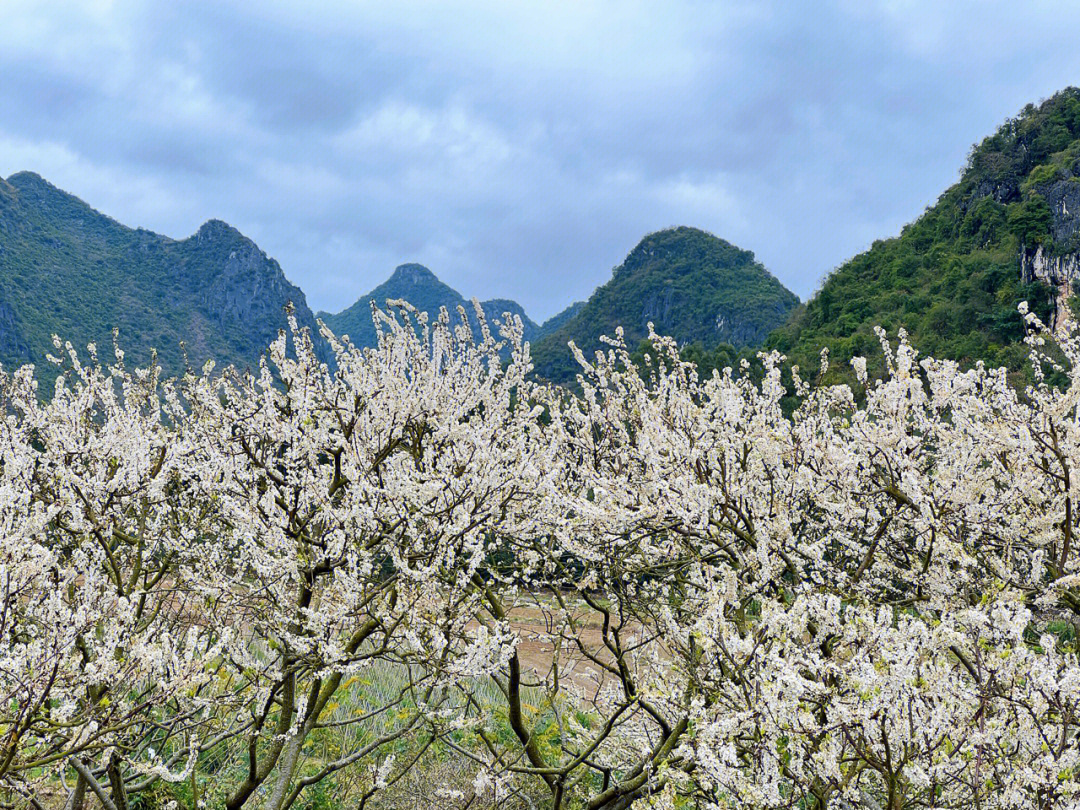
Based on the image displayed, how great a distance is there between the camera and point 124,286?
352 ft

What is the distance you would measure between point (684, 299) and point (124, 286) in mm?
86989

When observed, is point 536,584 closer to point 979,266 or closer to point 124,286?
point 979,266

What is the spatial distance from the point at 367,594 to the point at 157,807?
410 centimetres

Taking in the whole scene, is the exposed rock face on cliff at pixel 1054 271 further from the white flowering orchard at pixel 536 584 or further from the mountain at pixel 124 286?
the mountain at pixel 124 286

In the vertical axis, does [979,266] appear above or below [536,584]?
above

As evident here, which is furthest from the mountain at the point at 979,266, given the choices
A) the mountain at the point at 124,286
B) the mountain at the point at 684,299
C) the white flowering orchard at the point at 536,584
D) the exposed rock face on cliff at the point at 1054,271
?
the mountain at the point at 124,286

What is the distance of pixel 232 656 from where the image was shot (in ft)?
15.5

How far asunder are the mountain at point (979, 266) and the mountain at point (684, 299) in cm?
2784

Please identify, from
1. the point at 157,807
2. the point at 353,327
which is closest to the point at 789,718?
the point at 157,807

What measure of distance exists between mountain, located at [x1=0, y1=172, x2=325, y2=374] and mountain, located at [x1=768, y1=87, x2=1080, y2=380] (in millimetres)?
50653

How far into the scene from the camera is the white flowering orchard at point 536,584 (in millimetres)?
2867

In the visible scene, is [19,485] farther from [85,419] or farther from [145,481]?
[85,419]

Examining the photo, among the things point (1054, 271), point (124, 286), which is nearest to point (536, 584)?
point (1054, 271)

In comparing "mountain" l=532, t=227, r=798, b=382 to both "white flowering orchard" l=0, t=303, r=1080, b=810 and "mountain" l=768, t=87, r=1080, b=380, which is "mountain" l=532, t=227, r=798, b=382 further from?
"white flowering orchard" l=0, t=303, r=1080, b=810
